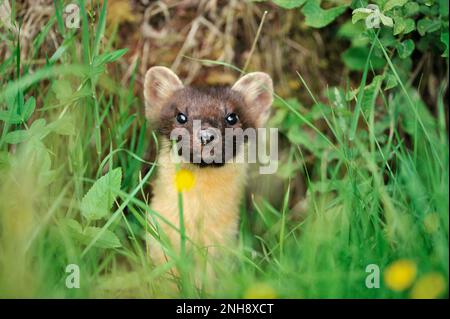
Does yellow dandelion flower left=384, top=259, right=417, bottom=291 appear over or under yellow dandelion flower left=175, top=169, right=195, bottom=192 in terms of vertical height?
under

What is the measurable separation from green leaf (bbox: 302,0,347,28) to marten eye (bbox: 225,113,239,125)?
2.75ft

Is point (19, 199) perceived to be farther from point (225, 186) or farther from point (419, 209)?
point (419, 209)

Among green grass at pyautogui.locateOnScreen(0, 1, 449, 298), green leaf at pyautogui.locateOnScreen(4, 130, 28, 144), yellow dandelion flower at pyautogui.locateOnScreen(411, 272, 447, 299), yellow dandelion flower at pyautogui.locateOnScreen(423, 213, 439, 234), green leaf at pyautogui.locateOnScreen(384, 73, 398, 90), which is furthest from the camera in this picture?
green leaf at pyautogui.locateOnScreen(384, 73, 398, 90)

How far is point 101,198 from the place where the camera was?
3680mm

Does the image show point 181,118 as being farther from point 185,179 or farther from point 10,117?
point 10,117

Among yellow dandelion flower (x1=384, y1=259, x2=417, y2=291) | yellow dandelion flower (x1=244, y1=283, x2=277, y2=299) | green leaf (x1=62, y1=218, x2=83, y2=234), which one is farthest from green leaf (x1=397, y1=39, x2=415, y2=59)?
green leaf (x1=62, y1=218, x2=83, y2=234)

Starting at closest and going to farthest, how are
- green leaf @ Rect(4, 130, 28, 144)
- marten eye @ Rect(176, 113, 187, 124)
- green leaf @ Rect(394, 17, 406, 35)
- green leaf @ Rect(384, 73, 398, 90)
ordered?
green leaf @ Rect(4, 130, 28, 144) < green leaf @ Rect(394, 17, 406, 35) < green leaf @ Rect(384, 73, 398, 90) < marten eye @ Rect(176, 113, 187, 124)

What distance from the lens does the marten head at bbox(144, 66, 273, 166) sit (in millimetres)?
4281

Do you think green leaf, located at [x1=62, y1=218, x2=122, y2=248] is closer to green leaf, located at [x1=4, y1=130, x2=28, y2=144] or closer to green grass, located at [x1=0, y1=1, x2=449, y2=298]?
green grass, located at [x1=0, y1=1, x2=449, y2=298]

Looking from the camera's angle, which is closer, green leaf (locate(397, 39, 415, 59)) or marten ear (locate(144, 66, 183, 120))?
green leaf (locate(397, 39, 415, 59))

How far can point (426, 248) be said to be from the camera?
3.17 m

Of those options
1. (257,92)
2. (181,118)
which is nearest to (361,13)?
(257,92)

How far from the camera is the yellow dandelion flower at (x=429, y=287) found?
276cm

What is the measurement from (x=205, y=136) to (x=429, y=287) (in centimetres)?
184
